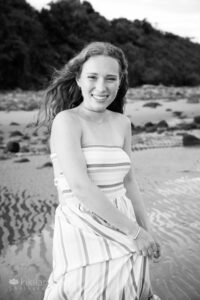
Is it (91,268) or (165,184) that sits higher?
(91,268)

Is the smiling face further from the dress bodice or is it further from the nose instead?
the dress bodice

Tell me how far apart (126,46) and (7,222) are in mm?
13915

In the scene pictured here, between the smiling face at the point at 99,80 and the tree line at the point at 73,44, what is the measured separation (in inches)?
430

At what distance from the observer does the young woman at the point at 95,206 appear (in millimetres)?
1490

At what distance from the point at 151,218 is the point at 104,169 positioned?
169 cm

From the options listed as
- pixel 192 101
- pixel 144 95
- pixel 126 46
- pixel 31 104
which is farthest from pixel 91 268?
pixel 126 46

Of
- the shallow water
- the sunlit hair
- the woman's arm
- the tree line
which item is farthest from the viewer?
the tree line

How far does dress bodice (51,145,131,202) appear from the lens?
5.12 ft

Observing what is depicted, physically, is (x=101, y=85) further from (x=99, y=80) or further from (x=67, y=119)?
(x=67, y=119)

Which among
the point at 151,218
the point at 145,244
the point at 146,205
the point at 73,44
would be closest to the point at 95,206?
the point at 145,244

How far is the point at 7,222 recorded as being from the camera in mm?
3164

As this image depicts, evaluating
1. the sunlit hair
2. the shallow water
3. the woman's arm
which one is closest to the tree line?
the shallow water

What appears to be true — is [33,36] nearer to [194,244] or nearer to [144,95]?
[144,95]

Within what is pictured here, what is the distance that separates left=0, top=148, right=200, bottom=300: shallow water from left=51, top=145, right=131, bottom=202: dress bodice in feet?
2.61
